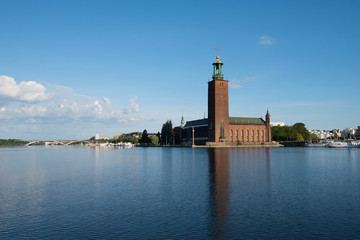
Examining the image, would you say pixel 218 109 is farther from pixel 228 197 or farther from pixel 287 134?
pixel 228 197

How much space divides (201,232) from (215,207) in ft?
15.5

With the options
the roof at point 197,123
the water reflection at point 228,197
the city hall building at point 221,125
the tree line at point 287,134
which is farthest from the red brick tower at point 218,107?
the water reflection at point 228,197

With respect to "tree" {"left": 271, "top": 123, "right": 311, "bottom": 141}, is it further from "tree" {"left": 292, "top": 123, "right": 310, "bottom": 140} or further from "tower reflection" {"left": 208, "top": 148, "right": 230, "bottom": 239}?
"tower reflection" {"left": 208, "top": 148, "right": 230, "bottom": 239}

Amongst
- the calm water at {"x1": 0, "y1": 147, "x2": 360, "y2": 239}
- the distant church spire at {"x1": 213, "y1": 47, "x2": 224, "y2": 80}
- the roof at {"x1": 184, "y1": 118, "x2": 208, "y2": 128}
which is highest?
the distant church spire at {"x1": 213, "y1": 47, "x2": 224, "y2": 80}

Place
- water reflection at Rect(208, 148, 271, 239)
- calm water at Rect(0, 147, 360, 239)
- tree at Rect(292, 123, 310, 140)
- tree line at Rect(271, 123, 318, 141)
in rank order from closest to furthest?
calm water at Rect(0, 147, 360, 239) → water reflection at Rect(208, 148, 271, 239) → tree line at Rect(271, 123, 318, 141) → tree at Rect(292, 123, 310, 140)

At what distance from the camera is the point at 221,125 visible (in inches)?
5364

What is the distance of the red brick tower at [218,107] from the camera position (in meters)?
136

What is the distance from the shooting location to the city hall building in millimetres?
136125

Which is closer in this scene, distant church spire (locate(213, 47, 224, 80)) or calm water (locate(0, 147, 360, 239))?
calm water (locate(0, 147, 360, 239))

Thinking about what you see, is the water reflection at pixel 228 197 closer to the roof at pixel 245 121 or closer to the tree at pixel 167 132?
the roof at pixel 245 121

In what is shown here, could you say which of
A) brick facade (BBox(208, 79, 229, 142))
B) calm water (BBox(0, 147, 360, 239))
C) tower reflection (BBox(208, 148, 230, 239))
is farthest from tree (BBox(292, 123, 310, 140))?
tower reflection (BBox(208, 148, 230, 239))

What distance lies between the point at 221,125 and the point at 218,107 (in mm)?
7397

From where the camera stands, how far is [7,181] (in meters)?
29.8

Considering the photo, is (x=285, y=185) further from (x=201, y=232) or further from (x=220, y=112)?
(x=220, y=112)
